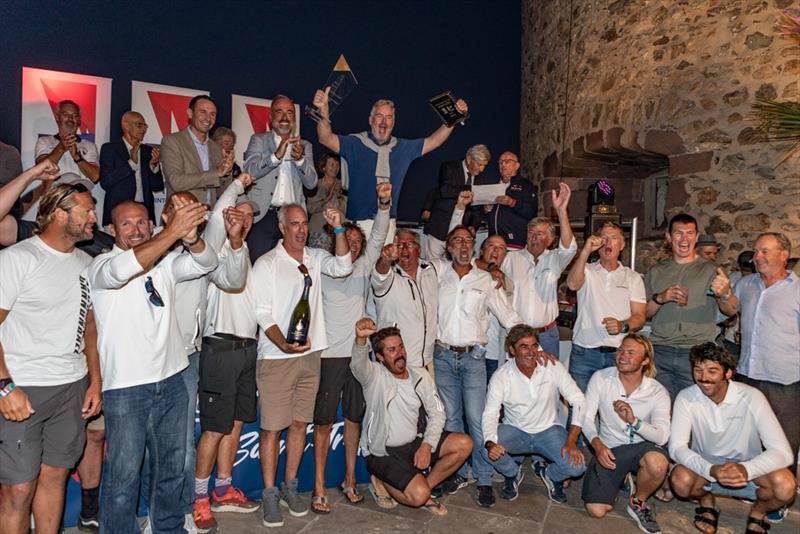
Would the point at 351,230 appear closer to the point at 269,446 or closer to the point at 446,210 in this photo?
the point at 446,210

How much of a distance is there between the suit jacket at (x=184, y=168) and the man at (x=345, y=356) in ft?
2.99

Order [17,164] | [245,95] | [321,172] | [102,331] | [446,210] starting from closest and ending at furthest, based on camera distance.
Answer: [102,331], [17,164], [446,210], [321,172], [245,95]

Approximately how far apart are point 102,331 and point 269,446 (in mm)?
1318

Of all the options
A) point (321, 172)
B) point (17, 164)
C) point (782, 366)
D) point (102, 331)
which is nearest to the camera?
point (102, 331)

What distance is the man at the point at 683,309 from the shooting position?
4117 millimetres

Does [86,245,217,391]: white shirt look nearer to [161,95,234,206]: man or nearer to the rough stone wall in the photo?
[161,95,234,206]: man

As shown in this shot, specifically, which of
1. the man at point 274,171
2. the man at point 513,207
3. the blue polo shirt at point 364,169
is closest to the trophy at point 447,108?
the blue polo shirt at point 364,169

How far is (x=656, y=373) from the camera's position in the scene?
13.8 feet

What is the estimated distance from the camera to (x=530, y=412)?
13.5ft

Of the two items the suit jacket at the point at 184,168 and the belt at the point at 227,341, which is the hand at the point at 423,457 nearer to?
the belt at the point at 227,341

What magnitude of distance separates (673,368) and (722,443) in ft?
1.81

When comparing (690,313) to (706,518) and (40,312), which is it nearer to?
(706,518)

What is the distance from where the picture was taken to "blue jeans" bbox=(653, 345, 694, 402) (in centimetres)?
414

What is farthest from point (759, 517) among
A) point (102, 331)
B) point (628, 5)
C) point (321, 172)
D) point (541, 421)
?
point (628, 5)
